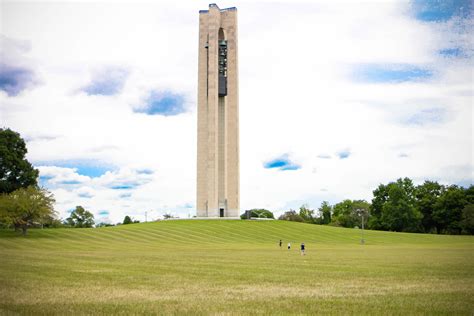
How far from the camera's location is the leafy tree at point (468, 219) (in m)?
104

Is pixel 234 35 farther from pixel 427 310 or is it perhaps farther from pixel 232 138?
pixel 427 310

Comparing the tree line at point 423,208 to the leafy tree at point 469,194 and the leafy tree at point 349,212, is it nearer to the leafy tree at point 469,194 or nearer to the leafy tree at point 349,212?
the leafy tree at point 469,194

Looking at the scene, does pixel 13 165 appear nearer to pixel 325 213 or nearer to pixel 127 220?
pixel 127 220

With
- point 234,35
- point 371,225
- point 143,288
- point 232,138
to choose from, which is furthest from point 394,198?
point 143,288

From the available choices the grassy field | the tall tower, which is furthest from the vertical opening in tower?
the grassy field

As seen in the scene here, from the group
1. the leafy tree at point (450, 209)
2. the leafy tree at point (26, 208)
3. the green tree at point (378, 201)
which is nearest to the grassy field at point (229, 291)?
the leafy tree at point (26, 208)

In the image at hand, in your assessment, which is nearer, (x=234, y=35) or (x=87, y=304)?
(x=87, y=304)

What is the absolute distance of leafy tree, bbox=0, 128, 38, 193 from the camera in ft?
236

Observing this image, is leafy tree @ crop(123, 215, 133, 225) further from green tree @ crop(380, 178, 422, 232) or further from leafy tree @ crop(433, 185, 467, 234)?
leafy tree @ crop(433, 185, 467, 234)

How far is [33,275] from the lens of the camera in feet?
75.5

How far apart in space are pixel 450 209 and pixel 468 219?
884 cm

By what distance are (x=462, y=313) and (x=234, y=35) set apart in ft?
327

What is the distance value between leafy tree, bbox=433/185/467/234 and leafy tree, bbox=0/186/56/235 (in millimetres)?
87424

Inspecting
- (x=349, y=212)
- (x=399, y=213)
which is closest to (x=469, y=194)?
(x=399, y=213)
